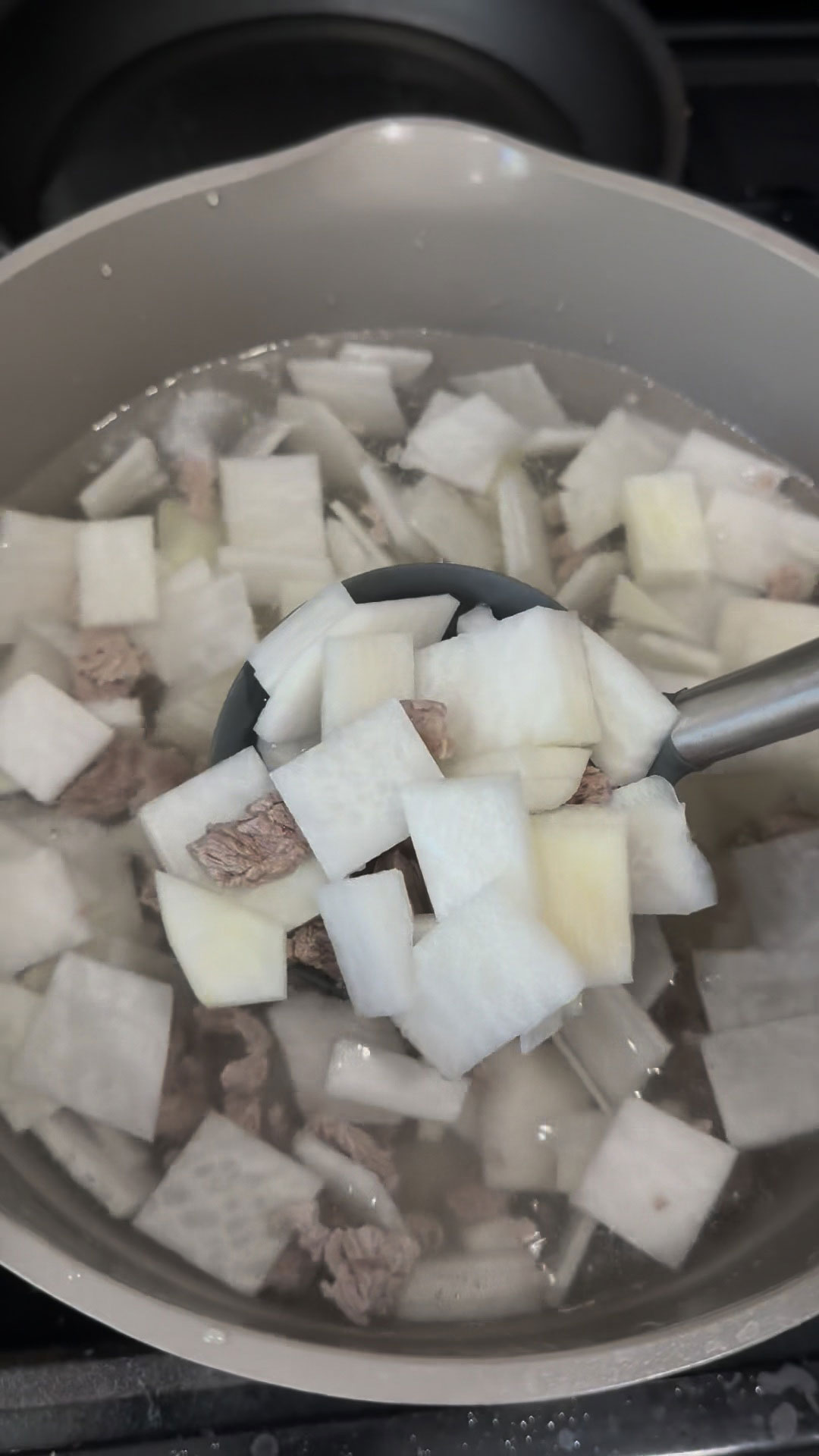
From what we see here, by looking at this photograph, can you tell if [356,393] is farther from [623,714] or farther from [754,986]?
[754,986]

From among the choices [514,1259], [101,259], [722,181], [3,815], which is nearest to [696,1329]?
[514,1259]

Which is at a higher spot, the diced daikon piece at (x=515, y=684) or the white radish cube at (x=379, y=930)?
the diced daikon piece at (x=515, y=684)

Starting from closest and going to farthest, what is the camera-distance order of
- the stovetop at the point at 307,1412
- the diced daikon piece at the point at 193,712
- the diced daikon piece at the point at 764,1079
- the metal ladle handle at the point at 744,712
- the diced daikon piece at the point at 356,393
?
1. the metal ladle handle at the point at 744,712
2. the stovetop at the point at 307,1412
3. the diced daikon piece at the point at 764,1079
4. the diced daikon piece at the point at 193,712
5. the diced daikon piece at the point at 356,393

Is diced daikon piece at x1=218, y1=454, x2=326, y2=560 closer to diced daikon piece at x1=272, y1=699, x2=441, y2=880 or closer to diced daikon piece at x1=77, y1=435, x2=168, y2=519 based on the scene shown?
diced daikon piece at x1=77, y1=435, x2=168, y2=519

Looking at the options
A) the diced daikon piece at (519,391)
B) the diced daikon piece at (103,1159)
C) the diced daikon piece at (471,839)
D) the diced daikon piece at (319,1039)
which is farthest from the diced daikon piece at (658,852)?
the diced daikon piece at (519,391)

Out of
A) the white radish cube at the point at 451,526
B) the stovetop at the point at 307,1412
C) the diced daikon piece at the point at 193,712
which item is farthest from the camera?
the white radish cube at the point at 451,526

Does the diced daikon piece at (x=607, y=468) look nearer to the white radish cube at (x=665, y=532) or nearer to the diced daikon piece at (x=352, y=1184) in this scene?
the white radish cube at (x=665, y=532)

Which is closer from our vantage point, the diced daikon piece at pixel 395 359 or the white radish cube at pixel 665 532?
the white radish cube at pixel 665 532

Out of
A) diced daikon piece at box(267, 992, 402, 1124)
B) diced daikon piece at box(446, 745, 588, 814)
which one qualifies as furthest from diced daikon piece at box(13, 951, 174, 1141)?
diced daikon piece at box(446, 745, 588, 814)
